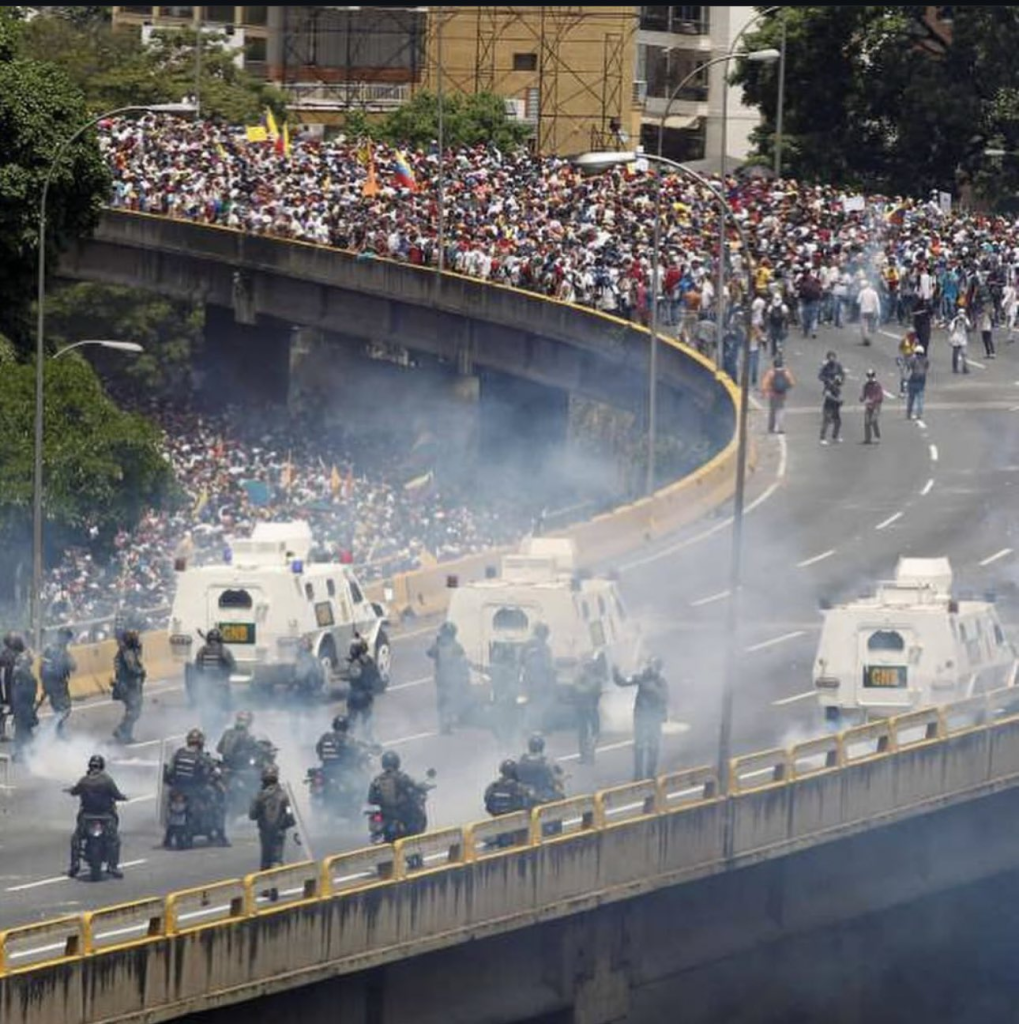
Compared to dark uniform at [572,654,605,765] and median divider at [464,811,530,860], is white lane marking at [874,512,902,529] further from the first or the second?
median divider at [464,811,530,860]

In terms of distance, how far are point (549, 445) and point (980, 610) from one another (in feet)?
145

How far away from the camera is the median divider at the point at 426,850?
86.6 feet

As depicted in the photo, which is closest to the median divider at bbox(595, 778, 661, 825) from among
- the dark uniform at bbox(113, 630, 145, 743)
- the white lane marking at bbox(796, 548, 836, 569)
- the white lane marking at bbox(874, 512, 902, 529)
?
the dark uniform at bbox(113, 630, 145, 743)

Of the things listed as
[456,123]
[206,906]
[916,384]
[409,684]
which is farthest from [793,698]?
[456,123]

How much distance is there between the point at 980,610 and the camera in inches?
1500

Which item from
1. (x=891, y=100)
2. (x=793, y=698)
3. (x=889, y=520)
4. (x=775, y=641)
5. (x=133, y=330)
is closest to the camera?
(x=793, y=698)

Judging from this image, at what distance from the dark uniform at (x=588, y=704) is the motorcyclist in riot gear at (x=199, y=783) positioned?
20.5 feet

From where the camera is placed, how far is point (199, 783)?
30516 millimetres

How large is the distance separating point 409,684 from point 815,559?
11537mm

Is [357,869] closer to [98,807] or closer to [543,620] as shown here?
[98,807]

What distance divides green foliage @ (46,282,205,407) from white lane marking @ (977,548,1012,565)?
48445 millimetres

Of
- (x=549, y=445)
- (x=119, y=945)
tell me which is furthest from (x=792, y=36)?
(x=119, y=945)

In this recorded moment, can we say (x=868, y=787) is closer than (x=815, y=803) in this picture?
No

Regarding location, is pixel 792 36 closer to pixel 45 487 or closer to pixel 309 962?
pixel 45 487
